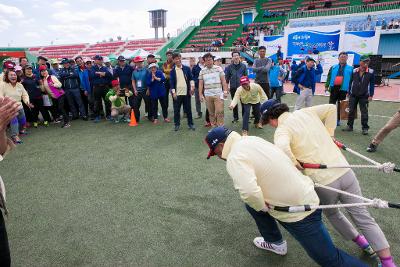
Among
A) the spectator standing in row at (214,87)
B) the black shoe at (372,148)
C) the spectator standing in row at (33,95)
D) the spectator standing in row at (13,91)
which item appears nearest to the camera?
the black shoe at (372,148)

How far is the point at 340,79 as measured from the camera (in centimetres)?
741

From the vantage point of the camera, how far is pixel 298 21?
22672mm

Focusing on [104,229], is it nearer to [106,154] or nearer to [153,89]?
[106,154]

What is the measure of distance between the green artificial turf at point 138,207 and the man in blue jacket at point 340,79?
1.32 metres

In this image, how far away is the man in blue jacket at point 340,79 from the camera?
7309 millimetres

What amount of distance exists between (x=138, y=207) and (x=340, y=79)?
20.4 feet

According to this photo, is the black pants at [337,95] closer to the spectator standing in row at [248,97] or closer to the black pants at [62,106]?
the spectator standing in row at [248,97]

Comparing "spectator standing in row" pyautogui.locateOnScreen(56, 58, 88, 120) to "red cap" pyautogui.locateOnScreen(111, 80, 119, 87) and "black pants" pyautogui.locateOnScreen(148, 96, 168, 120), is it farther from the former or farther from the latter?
"black pants" pyautogui.locateOnScreen(148, 96, 168, 120)

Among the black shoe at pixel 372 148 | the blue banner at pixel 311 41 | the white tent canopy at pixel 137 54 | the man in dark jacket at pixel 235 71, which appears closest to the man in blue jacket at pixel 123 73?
the man in dark jacket at pixel 235 71

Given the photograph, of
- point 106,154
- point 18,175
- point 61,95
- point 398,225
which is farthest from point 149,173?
point 61,95

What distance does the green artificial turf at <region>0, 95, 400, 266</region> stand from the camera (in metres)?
3.08

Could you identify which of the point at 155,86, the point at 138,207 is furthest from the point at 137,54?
the point at 138,207

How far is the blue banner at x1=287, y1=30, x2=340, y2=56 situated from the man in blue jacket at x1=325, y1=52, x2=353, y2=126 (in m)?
12.6

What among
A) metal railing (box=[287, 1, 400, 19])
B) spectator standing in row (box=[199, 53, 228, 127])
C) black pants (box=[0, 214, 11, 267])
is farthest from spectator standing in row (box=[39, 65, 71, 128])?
metal railing (box=[287, 1, 400, 19])
